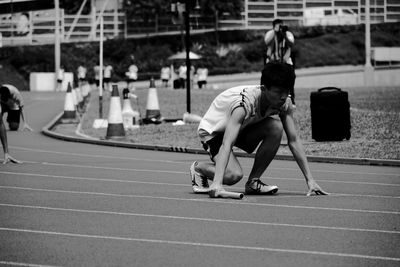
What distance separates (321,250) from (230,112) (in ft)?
10.5

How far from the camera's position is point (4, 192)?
1256 cm

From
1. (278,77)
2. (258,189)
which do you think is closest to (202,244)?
(278,77)

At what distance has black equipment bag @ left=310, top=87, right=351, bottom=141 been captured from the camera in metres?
19.8

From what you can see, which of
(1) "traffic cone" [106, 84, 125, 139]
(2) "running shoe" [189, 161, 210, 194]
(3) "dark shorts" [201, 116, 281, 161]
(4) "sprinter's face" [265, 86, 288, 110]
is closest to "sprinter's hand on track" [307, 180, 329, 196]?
(3) "dark shorts" [201, 116, 281, 161]

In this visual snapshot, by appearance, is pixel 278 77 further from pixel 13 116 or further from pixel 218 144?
pixel 13 116

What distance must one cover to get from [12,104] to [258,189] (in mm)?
15527

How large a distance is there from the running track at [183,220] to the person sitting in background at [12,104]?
10.3 meters

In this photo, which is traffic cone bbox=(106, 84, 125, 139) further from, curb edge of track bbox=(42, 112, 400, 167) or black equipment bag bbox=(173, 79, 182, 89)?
black equipment bag bbox=(173, 79, 182, 89)

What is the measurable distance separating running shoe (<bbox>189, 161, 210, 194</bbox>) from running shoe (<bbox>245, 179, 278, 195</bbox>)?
436 mm

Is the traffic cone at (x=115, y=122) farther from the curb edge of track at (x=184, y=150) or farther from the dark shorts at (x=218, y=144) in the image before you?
the dark shorts at (x=218, y=144)

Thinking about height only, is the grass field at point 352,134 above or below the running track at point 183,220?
below

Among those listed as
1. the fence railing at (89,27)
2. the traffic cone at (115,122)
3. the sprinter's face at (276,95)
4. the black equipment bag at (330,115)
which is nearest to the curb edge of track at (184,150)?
the traffic cone at (115,122)

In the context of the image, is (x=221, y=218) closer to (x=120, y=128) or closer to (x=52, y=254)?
(x=52, y=254)

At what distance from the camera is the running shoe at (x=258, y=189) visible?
39.3 feet
